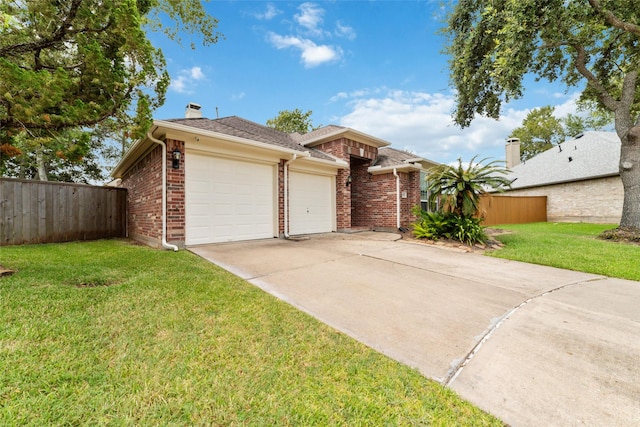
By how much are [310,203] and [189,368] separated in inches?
300

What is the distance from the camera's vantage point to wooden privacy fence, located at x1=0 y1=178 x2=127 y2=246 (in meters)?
6.78

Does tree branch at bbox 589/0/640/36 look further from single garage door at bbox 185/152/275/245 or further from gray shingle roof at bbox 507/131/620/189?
single garage door at bbox 185/152/275/245

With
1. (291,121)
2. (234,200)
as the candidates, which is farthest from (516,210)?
(291,121)

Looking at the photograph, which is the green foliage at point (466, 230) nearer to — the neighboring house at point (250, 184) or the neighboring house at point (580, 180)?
the neighboring house at point (250, 184)

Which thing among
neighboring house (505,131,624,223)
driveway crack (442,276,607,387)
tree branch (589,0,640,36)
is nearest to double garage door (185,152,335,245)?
driveway crack (442,276,607,387)

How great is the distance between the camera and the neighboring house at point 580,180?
15.2 m

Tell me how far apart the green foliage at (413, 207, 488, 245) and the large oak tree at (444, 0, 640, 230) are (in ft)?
14.7

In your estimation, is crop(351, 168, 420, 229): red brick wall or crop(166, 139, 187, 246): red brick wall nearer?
crop(166, 139, 187, 246): red brick wall

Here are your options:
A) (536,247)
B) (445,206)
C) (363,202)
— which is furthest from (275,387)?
(363,202)

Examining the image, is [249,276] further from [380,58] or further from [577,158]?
[577,158]

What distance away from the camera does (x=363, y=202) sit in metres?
11.5

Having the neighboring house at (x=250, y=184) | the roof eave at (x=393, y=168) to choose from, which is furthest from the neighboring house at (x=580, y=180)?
→ the neighboring house at (x=250, y=184)

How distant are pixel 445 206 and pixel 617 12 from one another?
24.3ft

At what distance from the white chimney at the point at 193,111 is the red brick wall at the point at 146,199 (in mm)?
2553
